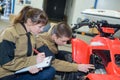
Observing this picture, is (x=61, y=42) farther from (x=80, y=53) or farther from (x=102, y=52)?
(x=102, y=52)

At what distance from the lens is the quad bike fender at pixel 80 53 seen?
1915mm

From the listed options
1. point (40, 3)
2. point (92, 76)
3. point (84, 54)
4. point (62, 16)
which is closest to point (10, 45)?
point (92, 76)

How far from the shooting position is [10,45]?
150cm

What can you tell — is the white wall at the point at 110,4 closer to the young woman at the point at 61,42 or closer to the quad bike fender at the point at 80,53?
the quad bike fender at the point at 80,53

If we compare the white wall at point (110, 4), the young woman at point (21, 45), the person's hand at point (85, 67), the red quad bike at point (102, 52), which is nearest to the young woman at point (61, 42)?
the person's hand at point (85, 67)

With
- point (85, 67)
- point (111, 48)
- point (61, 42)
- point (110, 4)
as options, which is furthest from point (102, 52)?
point (110, 4)

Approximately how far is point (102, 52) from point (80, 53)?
20 centimetres

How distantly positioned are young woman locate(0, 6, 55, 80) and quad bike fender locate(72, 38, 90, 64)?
42 centimetres

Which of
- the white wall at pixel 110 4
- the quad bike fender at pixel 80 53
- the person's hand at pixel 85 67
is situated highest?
the white wall at pixel 110 4

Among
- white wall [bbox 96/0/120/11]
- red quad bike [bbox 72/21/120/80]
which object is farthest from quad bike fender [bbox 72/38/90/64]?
white wall [bbox 96/0/120/11]

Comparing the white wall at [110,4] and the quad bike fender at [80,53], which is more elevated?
the white wall at [110,4]

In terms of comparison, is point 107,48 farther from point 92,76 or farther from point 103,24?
point 92,76

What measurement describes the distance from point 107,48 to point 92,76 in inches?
16.9

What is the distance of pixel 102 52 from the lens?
1833 mm
